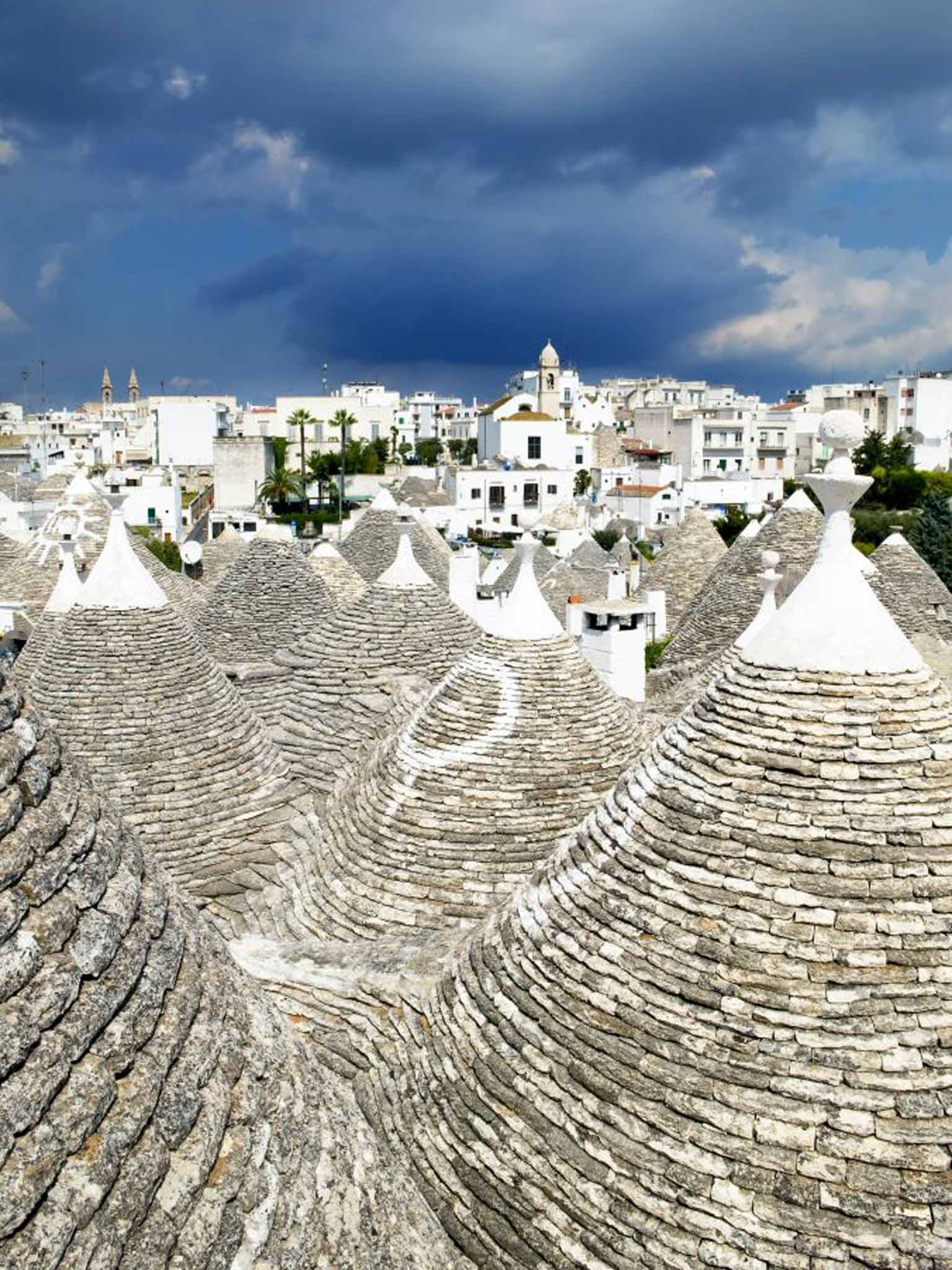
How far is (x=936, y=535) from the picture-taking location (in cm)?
4656

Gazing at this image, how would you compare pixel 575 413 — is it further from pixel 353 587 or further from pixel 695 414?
pixel 353 587

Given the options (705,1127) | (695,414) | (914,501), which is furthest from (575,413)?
(705,1127)

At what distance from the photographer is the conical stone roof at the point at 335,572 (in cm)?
1886

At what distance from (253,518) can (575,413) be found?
61340mm

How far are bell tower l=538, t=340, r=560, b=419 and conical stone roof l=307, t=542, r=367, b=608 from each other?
258ft

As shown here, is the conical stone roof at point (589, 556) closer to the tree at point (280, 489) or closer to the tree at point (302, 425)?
the tree at point (280, 489)

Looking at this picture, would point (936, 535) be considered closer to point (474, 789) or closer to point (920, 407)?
point (474, 789)

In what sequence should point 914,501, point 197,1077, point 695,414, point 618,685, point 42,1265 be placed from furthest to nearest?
point 695,414 → point 914,501 → point 618,685 → point 197,1077 → point 42,1265

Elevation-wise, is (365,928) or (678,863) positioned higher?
(678,863)

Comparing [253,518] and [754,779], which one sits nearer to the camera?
[754,779]

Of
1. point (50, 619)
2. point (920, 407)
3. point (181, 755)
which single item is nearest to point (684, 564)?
point (50, 619)

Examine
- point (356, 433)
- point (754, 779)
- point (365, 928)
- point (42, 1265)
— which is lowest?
point (365, 928)

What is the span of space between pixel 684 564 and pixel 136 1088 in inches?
1034

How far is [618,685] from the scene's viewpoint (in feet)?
58.4
